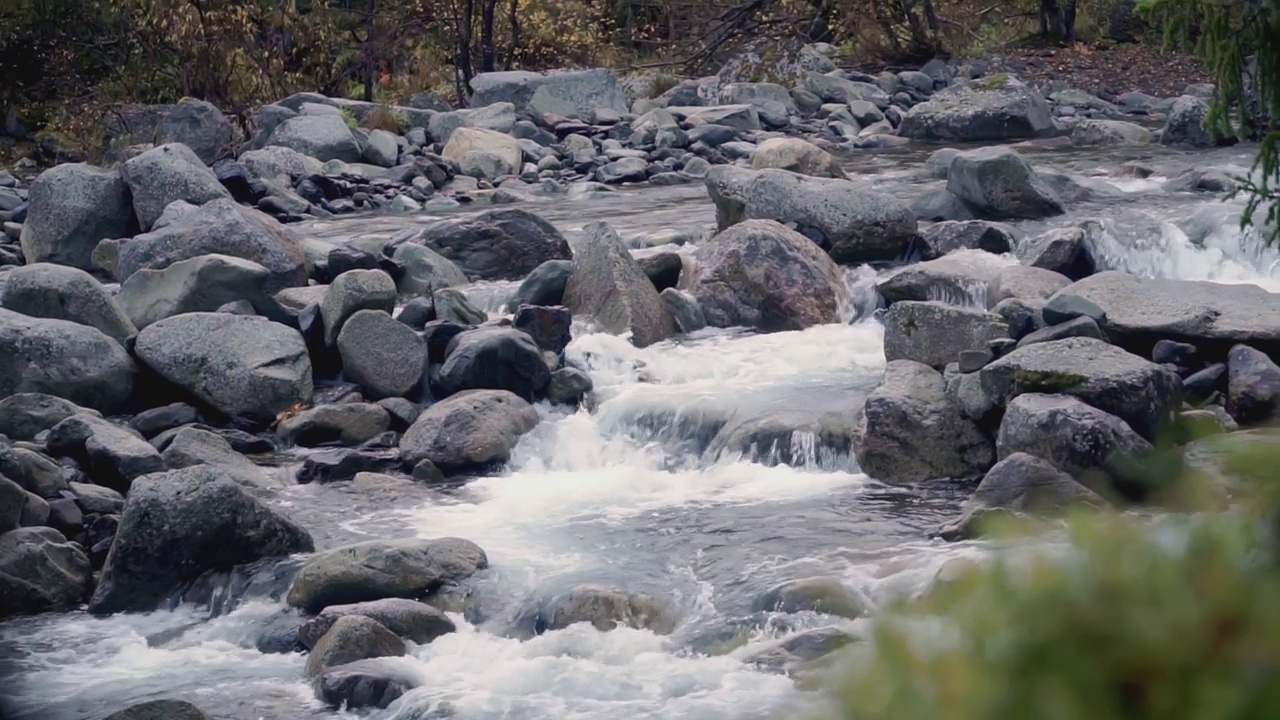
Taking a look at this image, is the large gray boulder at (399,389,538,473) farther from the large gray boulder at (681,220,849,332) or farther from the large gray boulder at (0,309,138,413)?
the large gray boulder at (681,220,849,332)

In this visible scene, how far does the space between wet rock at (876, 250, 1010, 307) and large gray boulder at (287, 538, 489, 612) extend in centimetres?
501

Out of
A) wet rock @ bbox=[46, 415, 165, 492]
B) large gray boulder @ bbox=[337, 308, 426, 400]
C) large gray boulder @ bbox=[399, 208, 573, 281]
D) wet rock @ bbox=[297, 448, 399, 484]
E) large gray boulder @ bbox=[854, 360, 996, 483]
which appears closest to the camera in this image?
large gray boulder @ bbox=[854, 360, 996, 483]

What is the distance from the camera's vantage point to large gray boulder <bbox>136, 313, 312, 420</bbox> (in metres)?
9.83

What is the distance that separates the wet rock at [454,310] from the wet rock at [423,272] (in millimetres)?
734

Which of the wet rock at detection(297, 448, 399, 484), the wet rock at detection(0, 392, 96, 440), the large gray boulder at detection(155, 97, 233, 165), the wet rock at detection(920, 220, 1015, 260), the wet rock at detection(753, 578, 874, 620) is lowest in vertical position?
the wet rock at detection(297, 448, 399, 484)

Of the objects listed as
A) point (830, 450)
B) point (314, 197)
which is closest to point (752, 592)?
point (830, 450)

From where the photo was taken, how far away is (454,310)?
1104 cm

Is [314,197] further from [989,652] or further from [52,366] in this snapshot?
[989,652]

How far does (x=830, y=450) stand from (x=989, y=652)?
24.5ft

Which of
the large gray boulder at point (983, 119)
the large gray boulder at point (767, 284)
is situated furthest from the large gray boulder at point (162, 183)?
the large gray boulder at point (983, 119)

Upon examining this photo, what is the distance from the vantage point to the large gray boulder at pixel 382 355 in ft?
32.9

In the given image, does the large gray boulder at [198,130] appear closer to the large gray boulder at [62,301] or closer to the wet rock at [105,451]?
the large gray boulder at [62,301]

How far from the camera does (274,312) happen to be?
1113 centimetres

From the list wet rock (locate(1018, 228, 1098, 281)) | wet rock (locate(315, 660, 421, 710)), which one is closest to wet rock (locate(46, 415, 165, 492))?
wet rock (locate(315, 660, 421, 710))
